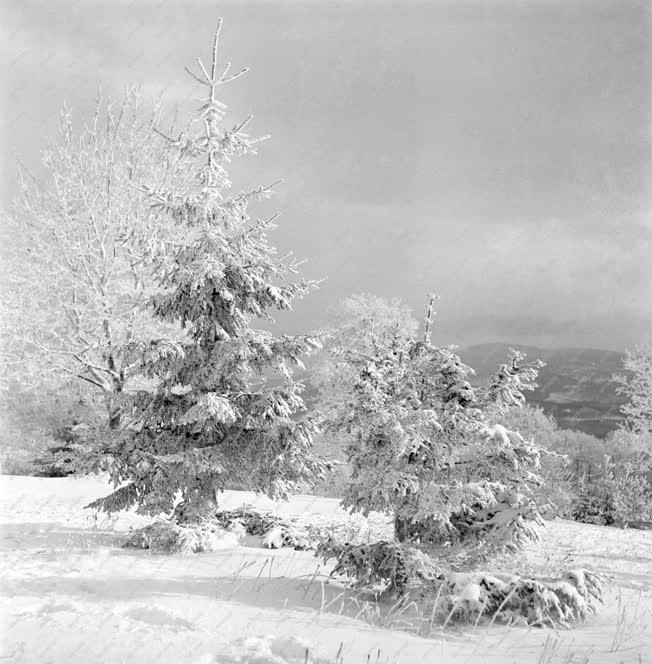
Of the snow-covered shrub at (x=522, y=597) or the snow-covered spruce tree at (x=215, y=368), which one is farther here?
the snow-covered spruce tree at (x=215, y=368)

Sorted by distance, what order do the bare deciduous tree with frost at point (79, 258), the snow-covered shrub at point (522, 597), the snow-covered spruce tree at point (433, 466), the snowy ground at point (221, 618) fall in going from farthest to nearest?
the bare deciduous tree with frost at point (79, 258) < the snow-covered spruce tree at point (433, 466) < the snow-covered shrub at point (522, 597) < the snowy ground at point (221, 618)

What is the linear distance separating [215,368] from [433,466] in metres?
3.52

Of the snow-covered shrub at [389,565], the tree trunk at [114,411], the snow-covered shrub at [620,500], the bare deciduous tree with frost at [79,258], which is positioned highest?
the bare deciduous tree with frost at [79,258]

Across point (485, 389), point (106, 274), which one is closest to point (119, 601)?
point (485, 389)

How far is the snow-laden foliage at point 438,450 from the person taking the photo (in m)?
6.03

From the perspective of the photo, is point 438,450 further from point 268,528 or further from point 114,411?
point 114,411

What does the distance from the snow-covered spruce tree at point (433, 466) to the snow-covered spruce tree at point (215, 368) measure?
162 centimetres

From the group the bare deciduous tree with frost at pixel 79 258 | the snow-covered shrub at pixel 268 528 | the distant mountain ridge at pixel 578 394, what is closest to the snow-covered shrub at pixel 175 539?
the snow-covered shrub at pixel 268 528

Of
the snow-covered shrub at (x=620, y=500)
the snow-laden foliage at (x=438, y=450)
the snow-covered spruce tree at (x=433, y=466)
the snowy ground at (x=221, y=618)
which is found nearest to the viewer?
the snowy ground at (x=221, y=618)

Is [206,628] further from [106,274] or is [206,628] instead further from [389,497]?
[106,274]

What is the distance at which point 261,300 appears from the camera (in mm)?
8352

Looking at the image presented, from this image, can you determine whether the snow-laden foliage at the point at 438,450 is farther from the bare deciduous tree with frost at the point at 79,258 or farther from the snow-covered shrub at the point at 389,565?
the bare deciduous tree with frost at the point at 79,258

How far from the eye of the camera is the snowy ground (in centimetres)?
376

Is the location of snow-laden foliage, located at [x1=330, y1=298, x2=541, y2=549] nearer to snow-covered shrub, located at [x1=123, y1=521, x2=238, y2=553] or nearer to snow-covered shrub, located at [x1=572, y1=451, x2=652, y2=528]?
snow-covered shrub, located at [x1=123, y1=521, x2=238, y2=553]
